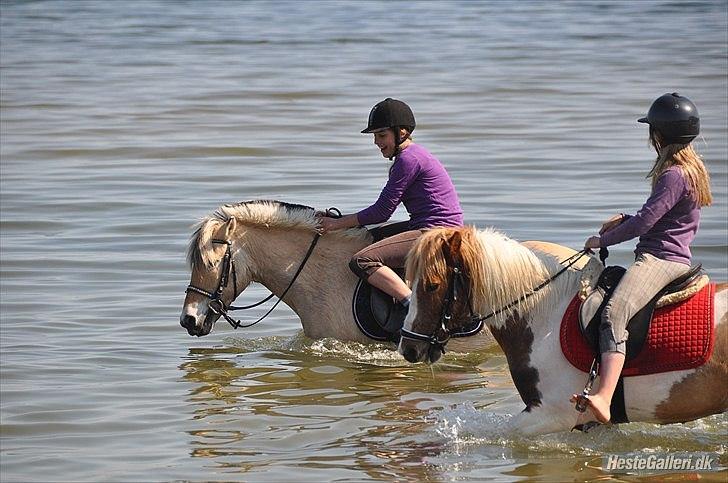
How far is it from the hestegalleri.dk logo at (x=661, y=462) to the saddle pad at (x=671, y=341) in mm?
606

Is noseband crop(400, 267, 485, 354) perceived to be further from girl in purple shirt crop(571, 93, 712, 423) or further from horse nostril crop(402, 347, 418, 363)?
girl in purple shirt crop(571, 93, 712, 423)

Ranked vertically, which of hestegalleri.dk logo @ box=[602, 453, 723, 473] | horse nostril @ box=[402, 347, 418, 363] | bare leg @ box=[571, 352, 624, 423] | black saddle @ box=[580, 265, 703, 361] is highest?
black saddle @ box=[580, 265, 703, 361]

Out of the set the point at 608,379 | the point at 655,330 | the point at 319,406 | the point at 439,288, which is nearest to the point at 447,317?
the point at 439,288

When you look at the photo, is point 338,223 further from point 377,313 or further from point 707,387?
point 707,387

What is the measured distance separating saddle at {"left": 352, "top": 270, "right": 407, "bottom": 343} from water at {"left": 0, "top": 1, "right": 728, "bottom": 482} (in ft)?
0.70

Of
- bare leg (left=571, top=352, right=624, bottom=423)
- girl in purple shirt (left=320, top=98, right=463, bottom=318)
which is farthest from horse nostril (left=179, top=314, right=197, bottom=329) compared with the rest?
bare leg (left=571, top=352, right=624, bottom=423)

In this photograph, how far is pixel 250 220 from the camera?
904 cm

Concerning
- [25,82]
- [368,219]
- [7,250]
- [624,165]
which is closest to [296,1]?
[25,82]

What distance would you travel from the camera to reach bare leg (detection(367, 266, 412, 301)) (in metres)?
8.44

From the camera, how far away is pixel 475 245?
20.9ft

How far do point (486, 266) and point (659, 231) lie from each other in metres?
0.90

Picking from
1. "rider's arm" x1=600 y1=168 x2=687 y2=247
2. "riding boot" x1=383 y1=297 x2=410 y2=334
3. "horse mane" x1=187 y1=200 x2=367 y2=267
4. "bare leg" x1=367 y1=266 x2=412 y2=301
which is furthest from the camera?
"horse mane" x1=187 y1=200 x2=367 y2=267

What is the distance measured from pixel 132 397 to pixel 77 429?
0.73 m

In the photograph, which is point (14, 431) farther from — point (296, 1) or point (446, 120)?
point (296, 1)
